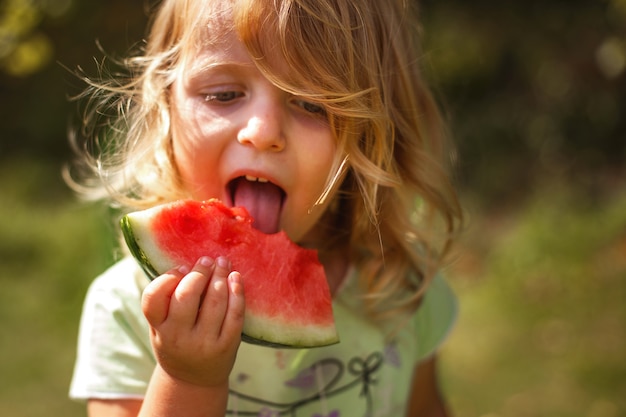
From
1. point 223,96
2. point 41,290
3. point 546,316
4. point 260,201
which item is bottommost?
point 260,201

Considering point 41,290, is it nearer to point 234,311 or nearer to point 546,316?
point 546,316

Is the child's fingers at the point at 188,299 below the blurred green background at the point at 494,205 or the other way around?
below

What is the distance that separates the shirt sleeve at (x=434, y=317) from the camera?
93.7 inches

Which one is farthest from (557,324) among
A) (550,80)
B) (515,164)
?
A: (550,80)

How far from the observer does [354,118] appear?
5.92 ft

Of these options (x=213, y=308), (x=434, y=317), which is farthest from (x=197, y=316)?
(x=434, y=317)

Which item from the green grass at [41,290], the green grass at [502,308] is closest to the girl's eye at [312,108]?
the green grass at [502,308]

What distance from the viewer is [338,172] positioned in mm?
1779

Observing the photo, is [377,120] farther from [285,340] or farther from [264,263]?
[285,340]

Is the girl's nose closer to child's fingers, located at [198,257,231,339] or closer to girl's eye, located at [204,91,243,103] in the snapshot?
girl's eye, located at [204,91,243,103]

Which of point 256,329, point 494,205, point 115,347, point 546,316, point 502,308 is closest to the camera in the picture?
point 256,329

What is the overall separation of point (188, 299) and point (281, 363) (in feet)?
2.00

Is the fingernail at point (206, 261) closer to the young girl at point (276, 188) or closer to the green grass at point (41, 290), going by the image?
the young girl at point (276, 188)

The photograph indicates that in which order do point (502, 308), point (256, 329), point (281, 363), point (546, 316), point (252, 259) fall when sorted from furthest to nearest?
point (502, 308) < point (546, 316) < point (281, 363) < point (252, 259) < point (256, 329)
